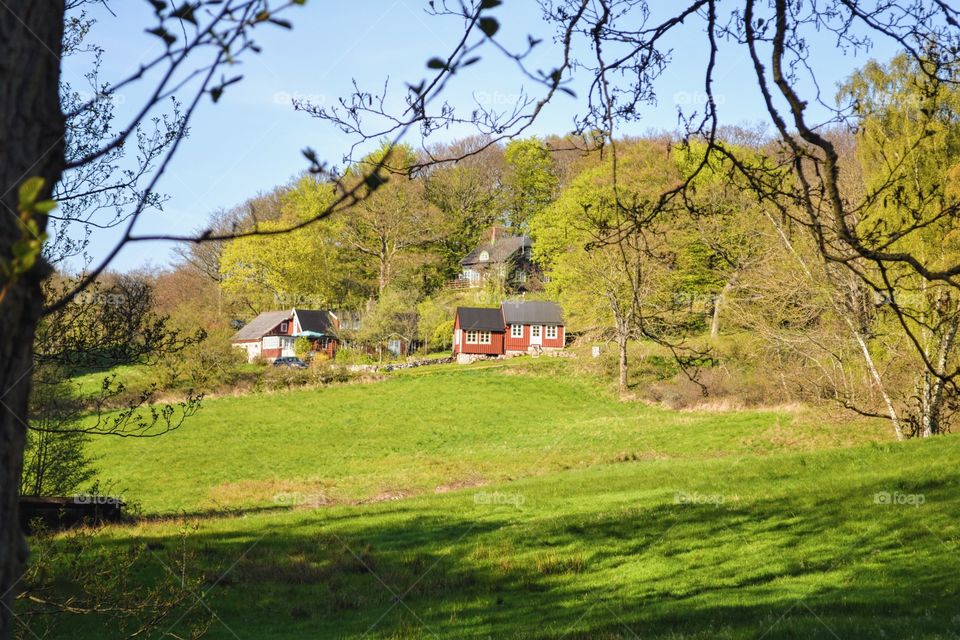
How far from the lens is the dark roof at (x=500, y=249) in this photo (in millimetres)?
74750

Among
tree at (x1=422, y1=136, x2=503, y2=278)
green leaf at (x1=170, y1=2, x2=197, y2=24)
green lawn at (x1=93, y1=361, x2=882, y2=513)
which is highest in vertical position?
tree at (x1=422, y1=136, x2=503, y2=278)

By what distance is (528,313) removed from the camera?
Answer: 67.3 m

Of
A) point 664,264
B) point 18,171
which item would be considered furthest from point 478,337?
point 18,171

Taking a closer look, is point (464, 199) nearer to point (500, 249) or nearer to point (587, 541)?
point (500, 249)

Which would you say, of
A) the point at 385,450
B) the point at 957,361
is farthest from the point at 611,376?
the point at 957,361

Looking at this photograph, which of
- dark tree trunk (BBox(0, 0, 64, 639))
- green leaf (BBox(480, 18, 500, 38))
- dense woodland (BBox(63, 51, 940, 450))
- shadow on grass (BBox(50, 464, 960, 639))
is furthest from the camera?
shadow on grass (BBox(50, 464, 960, 639))

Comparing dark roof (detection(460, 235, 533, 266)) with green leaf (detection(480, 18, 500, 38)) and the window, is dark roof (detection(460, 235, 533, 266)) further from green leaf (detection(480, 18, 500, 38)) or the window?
green leaf (detection(480, 18, 500, 38))

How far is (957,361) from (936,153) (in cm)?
557

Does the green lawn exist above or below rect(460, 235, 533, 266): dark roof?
below

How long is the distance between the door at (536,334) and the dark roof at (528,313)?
0.76 m

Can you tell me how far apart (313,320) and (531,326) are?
2047 cm

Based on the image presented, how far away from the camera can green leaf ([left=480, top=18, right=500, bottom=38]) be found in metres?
2.50

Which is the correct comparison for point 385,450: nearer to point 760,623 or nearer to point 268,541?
point 268,541

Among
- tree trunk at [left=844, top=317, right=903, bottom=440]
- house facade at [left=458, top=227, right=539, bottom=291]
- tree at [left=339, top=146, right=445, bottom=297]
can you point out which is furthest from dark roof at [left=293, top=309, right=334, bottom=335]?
tree trunk at [left=844, top=317, right=903, bottom=440]
